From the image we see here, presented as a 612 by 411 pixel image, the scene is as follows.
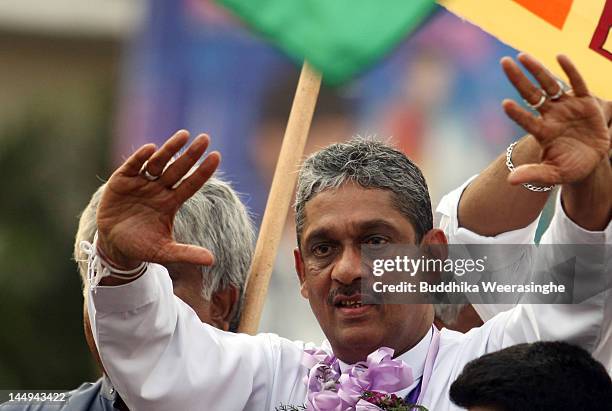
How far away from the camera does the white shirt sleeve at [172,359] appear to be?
12.1 feet

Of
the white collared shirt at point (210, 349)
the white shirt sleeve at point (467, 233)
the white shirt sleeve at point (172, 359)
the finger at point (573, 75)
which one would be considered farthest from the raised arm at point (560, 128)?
the white shirt sleeve at point (172, 359)

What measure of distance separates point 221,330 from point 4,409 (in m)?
0.72

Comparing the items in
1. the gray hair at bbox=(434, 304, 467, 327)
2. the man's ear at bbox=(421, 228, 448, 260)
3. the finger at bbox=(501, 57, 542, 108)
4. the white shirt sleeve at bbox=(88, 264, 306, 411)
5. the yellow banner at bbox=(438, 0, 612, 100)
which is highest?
the yellow banner at bbox=(438, 0, 612, 100)

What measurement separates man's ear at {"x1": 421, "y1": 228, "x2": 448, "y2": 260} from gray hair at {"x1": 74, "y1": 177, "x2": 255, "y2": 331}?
0.79 m

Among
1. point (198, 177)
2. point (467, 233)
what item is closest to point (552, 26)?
point (467, 233)

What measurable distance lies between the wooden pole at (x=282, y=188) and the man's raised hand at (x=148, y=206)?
A: 0.74 m

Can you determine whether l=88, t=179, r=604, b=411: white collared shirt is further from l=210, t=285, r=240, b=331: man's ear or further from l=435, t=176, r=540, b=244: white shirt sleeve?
l=210, t=285, r=240, b=331: man's ear

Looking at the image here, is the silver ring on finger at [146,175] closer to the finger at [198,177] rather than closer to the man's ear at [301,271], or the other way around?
the finger at [198,177]

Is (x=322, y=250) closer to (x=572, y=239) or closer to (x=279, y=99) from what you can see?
(x=572, y=239)

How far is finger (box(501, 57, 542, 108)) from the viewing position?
128 inches

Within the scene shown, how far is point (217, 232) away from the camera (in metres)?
4.36

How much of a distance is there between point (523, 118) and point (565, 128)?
0.13 m

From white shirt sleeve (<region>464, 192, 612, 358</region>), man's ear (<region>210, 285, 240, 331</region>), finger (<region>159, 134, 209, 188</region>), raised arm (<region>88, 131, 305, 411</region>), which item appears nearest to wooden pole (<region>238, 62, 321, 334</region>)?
man's ear (<region>210, 285, 240, 331</region>)

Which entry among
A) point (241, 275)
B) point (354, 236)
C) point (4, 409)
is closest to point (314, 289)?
point (354, 236)
